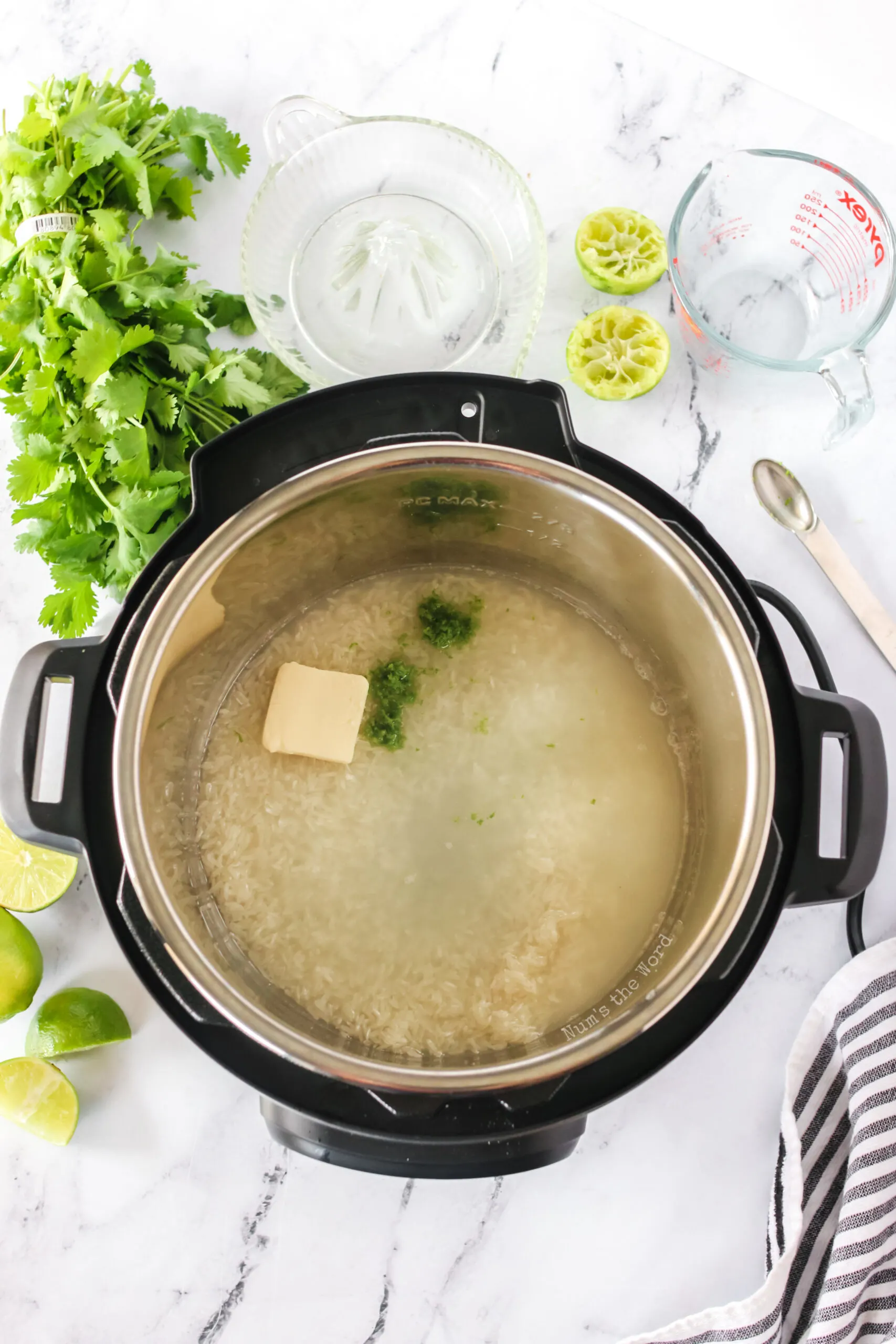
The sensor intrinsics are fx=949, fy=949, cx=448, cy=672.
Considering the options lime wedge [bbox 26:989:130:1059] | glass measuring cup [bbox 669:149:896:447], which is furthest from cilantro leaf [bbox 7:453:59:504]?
glass measuring cup [bbox 669:149:896:447]

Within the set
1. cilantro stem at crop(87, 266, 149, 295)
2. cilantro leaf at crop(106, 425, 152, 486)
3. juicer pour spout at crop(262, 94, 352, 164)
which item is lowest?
cilantro leaf at crop(106, 425, 152, 486)

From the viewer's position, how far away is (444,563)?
105 centimetres

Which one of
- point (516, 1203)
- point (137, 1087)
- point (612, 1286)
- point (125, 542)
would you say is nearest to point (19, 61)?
point (125, 542)

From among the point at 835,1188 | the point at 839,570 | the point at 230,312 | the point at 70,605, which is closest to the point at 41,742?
the point at 70,605

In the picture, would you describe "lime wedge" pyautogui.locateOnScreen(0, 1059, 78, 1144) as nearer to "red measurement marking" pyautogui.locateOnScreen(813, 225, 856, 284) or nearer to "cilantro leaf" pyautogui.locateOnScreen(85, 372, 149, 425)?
"cilantro leaf" pyautogui.locateOnScreen(85, 372, 149, 425)

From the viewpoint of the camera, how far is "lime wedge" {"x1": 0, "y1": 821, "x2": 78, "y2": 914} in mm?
1022

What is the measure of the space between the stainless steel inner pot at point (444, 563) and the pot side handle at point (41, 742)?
0.21ft

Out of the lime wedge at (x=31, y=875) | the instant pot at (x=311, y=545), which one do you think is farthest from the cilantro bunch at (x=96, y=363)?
the lime wedge at (x=31, y=875)

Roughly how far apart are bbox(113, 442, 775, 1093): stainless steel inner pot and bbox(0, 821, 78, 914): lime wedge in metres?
0.16

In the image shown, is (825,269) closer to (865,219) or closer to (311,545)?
(865,219)

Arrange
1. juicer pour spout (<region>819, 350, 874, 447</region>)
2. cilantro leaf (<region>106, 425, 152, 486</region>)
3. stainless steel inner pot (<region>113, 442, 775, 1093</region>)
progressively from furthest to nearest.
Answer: juicer pour spout (<region>819, 350, 874, 447</region>)
cilantro leaf (<region>106, 425, 152, 486</region>)
stainless steel inner pot (<region>113, 442, 775, 1093</region>)

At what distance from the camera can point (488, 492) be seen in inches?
35.6

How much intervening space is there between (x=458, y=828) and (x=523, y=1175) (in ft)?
1.29

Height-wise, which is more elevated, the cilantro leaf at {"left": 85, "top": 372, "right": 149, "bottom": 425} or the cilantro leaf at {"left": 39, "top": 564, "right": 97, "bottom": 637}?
the cilantro leaf at {"left": 85, "top": 372, "right": 149, "bottom": 425}
